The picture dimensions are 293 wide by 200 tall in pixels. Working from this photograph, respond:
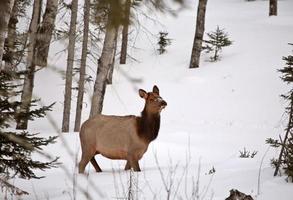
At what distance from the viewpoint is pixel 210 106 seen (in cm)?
1878

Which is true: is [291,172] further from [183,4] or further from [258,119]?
[258,119]

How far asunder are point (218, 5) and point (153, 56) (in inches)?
523

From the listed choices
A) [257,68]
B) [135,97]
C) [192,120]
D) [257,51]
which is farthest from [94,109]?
[257,51]

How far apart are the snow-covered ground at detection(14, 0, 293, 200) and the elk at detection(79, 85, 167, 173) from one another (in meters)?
0.40

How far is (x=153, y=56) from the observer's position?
82.2 ft

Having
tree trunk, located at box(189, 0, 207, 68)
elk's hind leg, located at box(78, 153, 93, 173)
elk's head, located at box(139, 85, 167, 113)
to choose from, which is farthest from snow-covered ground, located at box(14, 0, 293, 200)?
elk's head, located at box(139, 85, 167, 113)

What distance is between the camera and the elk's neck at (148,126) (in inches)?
342

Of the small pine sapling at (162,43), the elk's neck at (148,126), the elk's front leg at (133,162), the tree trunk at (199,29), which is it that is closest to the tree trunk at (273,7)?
the small pine sapling at (162,43)

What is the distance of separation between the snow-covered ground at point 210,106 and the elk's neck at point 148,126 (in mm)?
606

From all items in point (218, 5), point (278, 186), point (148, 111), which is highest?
→ point (218, 5)

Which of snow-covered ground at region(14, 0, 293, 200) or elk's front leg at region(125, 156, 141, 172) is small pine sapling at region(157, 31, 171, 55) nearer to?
snow-covered ground at region(14, 0, 293, 200)

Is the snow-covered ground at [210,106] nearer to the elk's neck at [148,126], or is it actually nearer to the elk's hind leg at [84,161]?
the elk's hind leg at [84,161]

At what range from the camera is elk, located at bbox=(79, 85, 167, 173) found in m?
8.64

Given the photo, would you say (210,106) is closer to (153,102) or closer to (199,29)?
(199,29)
